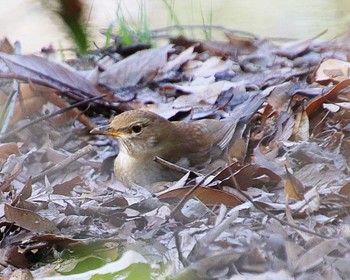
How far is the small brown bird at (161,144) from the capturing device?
4898 millimetres

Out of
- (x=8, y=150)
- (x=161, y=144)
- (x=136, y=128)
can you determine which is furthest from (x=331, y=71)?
(x=8, y=150)

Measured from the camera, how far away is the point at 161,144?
17.3 feet

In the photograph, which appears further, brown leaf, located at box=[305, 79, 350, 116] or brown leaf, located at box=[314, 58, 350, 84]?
brown leaf, located at box=[314, 58, 350, 84]

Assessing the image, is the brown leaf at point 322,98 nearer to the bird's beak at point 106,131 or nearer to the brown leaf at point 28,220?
the bird's beak at point 106,131

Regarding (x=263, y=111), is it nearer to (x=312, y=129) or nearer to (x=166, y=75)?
(x=312, y=129)

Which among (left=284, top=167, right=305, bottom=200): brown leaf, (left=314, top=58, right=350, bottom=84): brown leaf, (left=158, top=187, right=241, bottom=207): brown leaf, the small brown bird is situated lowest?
the small brown bird

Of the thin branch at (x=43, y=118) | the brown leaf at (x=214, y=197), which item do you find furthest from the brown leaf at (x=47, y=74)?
the brown leaf at (x=214, y=197)

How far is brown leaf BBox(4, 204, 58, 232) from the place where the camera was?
373 cm

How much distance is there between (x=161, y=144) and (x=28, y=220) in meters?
1.68

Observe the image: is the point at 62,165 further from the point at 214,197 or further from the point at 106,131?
the point at 214,197

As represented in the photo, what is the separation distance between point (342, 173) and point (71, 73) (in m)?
2.64

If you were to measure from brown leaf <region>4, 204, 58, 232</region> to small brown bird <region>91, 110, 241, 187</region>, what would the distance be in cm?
114

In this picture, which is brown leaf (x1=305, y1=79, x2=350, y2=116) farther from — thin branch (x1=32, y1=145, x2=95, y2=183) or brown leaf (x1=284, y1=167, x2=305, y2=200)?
thin branch (x1=32, y1=145, x2=95, y2=183)

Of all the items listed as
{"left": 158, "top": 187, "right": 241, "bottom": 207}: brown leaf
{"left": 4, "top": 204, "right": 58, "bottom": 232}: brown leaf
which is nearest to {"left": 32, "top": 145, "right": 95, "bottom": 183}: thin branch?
{"left": 4, "top": 204, "right": 58, "bottom": 232}: brown leaf
